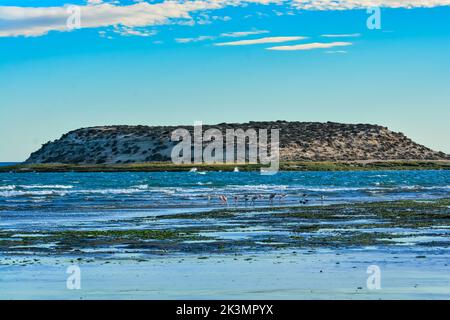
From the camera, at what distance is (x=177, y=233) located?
103 ft

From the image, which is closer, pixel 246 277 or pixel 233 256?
pixel 246 277

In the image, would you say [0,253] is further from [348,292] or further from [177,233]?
[348,292]

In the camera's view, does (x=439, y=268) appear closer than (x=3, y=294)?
No

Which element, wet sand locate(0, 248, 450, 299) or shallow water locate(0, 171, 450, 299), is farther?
shallow water locate(0, 171, 450, 299)

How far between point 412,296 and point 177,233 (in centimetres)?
1480

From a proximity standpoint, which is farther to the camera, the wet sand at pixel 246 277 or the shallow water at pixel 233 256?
the shallow water at pixel 233 256

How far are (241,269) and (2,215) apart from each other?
25.6 meters

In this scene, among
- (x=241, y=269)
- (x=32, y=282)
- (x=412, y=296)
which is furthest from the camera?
(x=241, y=269)

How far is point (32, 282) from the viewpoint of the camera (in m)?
20.0

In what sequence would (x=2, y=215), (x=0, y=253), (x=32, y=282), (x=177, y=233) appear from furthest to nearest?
(x=2, y=215), (x=177, y=233), (x=0, y=253), (x=32, y=282)

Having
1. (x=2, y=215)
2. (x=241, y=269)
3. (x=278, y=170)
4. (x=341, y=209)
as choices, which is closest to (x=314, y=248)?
(x=241, y=269)
